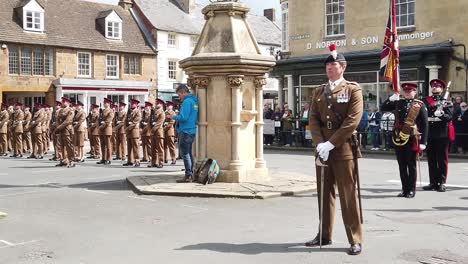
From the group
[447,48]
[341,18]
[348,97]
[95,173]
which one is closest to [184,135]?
[95,173]

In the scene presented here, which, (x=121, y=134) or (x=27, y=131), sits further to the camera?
(x=27, y=131)

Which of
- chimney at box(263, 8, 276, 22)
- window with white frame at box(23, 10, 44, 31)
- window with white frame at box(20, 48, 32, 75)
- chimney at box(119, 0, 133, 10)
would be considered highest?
chimney at box(263, 8, 276, 22)

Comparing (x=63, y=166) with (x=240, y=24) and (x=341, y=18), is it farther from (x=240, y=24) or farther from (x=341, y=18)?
(x=341, y=18)

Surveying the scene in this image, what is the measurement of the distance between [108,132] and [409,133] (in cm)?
1055

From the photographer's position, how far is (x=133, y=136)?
16.9 metres

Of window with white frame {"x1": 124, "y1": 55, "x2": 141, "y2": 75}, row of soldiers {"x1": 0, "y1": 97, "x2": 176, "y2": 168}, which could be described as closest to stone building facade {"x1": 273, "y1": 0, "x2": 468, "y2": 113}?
row of soldiers {"x1": 0, "y1": 97, "x2": 176, "y2": 168}

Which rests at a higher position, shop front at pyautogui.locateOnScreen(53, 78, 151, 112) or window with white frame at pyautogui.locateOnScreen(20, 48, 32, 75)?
window with white frame at pyautogui.locateOnScreen(20, 48, 32, 75)

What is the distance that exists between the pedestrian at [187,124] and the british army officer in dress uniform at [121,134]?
6974 millimetres

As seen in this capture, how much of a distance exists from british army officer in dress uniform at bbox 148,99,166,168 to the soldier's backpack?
18.2ft

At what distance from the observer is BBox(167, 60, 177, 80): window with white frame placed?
45.9m

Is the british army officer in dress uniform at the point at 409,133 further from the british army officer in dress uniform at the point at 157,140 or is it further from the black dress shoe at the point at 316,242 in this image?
the british army officer in dress uniform at the point at 157,140

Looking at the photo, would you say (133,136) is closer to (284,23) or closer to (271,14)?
(284,23)

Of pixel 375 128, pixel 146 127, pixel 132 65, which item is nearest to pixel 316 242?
pixel 146 127

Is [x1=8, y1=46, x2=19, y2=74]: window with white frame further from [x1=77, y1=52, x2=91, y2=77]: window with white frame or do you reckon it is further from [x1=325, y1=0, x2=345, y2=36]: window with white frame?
[x1=325, y1=0, x2=345, y2=36]: window with white frame
